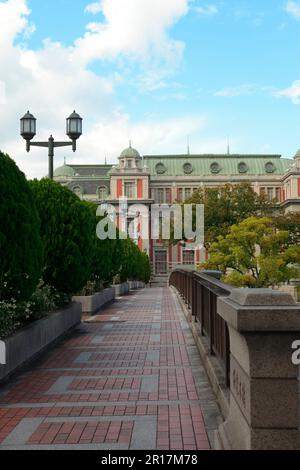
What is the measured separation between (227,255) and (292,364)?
3861 centimetres

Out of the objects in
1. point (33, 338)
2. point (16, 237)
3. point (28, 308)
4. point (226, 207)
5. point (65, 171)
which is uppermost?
point (65, 171)

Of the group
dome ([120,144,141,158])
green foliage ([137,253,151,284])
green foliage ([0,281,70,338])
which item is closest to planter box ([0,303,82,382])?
green foliage ([0,281,70,338])

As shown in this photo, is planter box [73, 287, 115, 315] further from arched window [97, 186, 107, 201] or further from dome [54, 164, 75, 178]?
dome [54, 164, 75, 178]

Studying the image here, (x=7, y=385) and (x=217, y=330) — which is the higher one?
(x=217, y=330)

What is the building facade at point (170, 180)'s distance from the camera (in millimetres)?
81938

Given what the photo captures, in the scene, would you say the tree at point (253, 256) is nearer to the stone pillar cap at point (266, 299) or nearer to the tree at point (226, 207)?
the tree at point (226, 207)

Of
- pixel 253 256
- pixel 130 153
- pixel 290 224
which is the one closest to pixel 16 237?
pixel 253 256

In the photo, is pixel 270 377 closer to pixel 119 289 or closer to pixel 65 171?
pixel 119 289

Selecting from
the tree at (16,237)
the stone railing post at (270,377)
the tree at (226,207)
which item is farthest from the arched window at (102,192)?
the stone railing post at (270,377)

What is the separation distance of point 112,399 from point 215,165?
82443mm

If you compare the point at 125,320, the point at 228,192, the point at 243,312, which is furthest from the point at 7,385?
the point at 228,192

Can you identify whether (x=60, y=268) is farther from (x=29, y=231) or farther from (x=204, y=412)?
(x=204, y=412)

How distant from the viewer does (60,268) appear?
13500 mm

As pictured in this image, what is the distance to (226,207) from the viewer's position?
2233 inches
